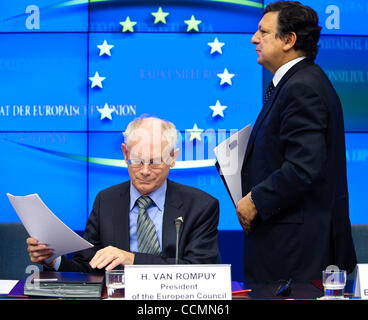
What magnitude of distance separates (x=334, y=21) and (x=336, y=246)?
6.47 ft

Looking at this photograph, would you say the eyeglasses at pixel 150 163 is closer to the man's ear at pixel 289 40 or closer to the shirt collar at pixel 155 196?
the shirt collar at pixel 155 196

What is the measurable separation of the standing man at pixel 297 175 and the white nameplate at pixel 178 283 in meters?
0.83

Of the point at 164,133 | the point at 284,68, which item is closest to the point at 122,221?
the point at 164,133

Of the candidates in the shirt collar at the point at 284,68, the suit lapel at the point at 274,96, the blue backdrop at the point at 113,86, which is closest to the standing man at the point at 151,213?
the suit lapel at the point at 274,96

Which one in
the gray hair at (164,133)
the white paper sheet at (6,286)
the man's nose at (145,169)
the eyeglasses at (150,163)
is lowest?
the white paper sheet at (6,286)

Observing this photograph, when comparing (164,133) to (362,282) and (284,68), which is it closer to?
(284,68)

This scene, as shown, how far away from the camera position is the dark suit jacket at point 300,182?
2.43 meters

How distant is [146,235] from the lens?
2.36 metres

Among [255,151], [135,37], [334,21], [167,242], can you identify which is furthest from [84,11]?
[167,242]

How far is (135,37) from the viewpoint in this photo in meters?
3.93

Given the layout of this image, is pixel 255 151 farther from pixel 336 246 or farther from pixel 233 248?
pixel 233 248

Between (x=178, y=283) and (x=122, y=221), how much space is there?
81 cm
